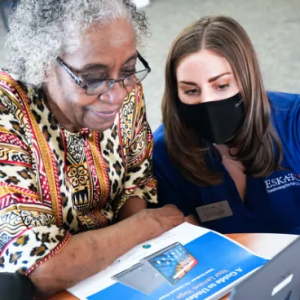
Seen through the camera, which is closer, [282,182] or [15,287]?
[15,287]

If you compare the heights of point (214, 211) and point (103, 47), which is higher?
point (103, 47)

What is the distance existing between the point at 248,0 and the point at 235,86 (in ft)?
12.3

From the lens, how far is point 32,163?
135 centimetres

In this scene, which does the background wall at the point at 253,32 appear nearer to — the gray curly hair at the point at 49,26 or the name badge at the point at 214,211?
the name badge at the point at 214,211

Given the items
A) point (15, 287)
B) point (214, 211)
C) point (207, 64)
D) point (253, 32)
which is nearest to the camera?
point (15, 287)

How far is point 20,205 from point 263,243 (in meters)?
0.60

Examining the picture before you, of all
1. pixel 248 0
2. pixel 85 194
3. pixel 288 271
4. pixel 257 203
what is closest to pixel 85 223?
pixel 85 194

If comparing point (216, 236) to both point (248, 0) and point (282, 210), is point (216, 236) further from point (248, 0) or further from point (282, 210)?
point (248, 0)

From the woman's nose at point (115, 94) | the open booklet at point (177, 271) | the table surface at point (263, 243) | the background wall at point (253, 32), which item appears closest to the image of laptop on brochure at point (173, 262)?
the open booklet at point (177, 271)

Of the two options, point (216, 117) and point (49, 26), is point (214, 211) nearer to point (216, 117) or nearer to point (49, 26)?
point (216, 117)

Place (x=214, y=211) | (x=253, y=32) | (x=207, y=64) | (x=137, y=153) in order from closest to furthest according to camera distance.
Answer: (x=207, y=64)
(x=137, y=153)
(x=214, y=211)
(x=253, y=32)

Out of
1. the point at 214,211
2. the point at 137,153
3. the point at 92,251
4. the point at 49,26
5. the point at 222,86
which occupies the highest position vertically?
the point at 49,26

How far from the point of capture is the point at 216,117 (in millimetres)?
1608

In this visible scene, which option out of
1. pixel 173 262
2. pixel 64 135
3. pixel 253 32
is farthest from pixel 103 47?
pixel 253 32
